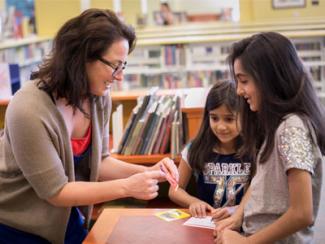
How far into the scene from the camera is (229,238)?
1456mm

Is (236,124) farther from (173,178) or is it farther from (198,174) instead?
(173,178)

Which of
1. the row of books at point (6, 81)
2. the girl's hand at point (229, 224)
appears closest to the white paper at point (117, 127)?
the row of books at point (6, 81)

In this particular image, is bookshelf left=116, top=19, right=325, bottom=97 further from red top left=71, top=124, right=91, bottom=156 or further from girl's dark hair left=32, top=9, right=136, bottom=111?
girl's dark hair left=32, top=9, right=136, bottom=111

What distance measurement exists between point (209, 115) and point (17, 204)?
922 mm

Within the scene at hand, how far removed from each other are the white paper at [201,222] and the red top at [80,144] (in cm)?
46

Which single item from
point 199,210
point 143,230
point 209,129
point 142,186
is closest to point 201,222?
point 199,210

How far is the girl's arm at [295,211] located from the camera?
4.16 ft

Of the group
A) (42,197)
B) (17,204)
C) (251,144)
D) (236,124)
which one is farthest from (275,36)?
(17,204)

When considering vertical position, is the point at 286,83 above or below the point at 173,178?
above

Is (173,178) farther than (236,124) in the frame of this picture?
No

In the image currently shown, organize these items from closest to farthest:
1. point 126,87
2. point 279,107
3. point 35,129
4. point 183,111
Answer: point 279,107
point 35,129
point 183,111
point 126,87

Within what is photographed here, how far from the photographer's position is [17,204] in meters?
1.61

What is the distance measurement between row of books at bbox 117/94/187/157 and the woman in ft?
2.71

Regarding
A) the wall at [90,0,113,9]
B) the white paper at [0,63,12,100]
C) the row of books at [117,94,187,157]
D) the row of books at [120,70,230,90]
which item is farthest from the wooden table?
the wall at [90,0,113,9]
